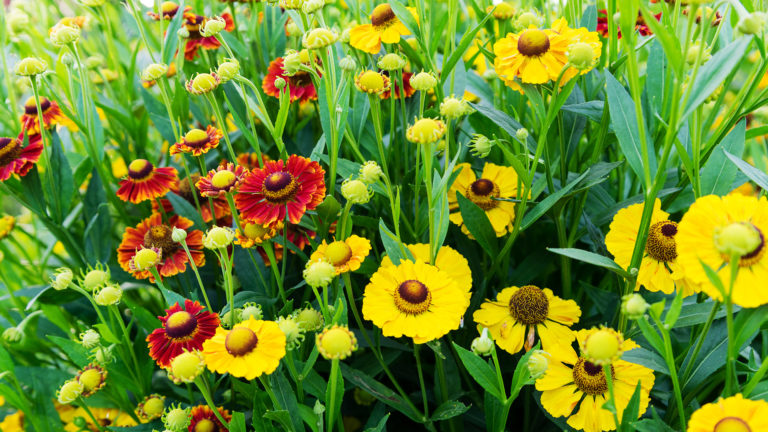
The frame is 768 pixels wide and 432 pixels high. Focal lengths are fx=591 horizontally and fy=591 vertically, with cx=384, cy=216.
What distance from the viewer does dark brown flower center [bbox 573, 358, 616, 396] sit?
610 millimetres

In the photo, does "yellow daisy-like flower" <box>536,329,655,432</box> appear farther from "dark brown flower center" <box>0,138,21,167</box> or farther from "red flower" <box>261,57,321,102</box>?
"dark brown flower center" <box>0,138,21,167</box>

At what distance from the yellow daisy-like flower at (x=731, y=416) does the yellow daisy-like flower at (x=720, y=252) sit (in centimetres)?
8

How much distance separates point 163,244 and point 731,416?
68cm

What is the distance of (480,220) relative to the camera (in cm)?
68

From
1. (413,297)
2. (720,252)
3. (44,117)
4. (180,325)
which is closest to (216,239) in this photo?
(180,325)

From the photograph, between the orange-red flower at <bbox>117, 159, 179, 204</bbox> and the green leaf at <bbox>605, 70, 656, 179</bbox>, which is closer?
the green leaf at <bbox>605, 70, 656, 179</bbox>

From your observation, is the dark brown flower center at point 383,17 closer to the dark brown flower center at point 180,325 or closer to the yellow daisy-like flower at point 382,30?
the yellow daisy-like flower at point 382,30

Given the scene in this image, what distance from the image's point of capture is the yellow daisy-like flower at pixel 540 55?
0.62m

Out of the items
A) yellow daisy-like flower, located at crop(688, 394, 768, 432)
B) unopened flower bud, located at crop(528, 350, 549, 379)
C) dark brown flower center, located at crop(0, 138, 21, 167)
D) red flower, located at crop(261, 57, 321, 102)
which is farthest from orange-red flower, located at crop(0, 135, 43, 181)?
yellow daisy-like flower, located at crop(688, 394, 768, 432)

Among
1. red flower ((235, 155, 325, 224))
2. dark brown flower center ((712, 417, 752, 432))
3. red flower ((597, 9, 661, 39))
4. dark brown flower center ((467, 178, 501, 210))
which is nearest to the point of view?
dark brown flower center ((712, 417, 752, 432))

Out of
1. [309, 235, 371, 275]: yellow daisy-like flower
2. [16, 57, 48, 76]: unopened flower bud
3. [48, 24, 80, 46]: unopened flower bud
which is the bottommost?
[309, 235, 371, 275]: yellow daisy-like flower

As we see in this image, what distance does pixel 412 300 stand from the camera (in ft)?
1.96

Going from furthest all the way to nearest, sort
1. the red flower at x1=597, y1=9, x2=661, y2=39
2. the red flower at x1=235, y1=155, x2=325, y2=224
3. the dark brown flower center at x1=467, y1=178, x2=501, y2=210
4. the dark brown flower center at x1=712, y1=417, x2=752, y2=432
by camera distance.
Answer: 1. the red flower at x1=597, y1=9, x2=661, y2=39
2. the dark brown flower center at x1=467, y1=178, x2=501, y2=210
3. the red flower at x1=235, y1=155, x2=325, y2=224
4. the dark brown flower center at x1=712, y1=417, x2=752, y2=432

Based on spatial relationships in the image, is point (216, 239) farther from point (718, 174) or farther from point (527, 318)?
point (718, 174)
